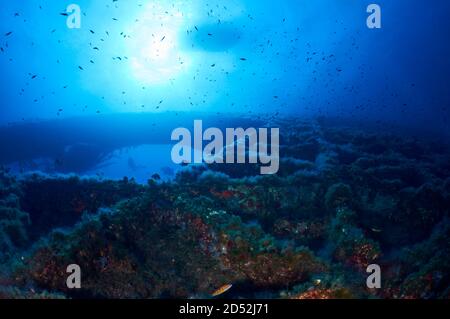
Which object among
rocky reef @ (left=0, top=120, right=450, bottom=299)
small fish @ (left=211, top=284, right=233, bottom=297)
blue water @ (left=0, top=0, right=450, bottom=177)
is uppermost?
blue water @ (left=0, top=0, right=450, bottom=177)

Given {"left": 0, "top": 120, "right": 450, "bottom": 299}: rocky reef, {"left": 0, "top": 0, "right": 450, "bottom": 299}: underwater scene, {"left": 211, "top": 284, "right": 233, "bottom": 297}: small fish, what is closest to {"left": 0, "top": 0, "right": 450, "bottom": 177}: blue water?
{"left": 0, "top": 0, "right": 450, "bottom": 299}: underwater scene

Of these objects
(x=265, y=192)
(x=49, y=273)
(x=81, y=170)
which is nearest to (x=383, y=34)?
(x=81, y=170)

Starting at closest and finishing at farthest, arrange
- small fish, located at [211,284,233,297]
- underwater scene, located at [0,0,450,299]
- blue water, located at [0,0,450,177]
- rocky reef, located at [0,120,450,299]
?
small fish, located at [211,284,233,297]
rocky reef, located at [0,120,450,299]
underwater scene, located at [0,0,450,299]
blue water, located at [0,0,450,177]

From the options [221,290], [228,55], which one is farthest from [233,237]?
[228,55]

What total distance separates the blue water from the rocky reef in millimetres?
8431

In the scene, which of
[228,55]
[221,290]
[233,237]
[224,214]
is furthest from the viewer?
[228,55]

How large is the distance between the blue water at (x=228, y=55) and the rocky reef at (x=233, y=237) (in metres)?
8.43

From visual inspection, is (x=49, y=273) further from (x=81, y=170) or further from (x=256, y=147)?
(x=81, y=170)

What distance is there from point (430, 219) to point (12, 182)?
11737 millimetres

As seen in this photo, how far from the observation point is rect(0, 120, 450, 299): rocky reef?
5.61m

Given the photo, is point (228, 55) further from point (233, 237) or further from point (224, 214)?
point (233, 237)

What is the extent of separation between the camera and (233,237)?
20.0 ft

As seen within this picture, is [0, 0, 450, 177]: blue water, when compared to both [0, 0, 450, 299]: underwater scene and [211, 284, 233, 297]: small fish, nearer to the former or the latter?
[0, 0, 450, 299]: underwater scene

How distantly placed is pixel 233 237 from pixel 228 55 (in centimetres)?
5580
